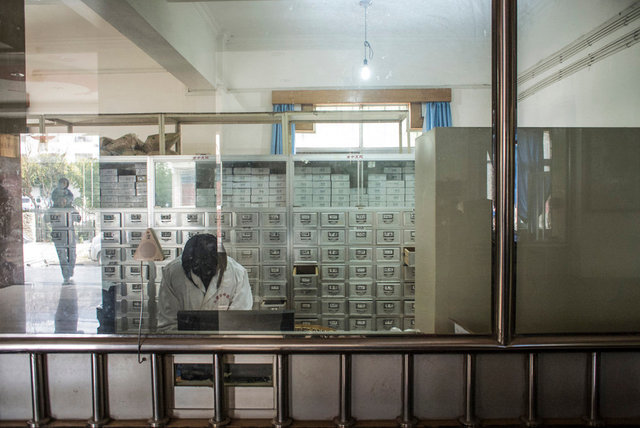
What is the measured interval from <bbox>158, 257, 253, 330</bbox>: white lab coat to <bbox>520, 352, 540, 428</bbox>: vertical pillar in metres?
0.84

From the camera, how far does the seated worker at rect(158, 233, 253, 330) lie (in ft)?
3.28

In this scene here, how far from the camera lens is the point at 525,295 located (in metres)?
0.92

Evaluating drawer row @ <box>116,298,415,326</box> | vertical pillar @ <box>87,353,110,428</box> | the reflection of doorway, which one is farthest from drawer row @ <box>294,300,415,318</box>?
the reflection of doorway

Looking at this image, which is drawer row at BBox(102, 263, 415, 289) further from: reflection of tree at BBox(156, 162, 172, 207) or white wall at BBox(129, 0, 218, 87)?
white wall at BBox(129, 0, 218, 87)

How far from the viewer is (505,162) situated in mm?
816

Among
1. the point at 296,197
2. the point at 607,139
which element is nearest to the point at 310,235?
the point at 296,197

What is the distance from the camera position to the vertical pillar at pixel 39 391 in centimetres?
83

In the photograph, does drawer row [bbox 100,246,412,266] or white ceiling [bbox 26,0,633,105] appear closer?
white ceiling [bbox 26,0,633,105]

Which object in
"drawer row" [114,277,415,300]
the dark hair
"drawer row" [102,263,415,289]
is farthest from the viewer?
"drawer row" [102,263,415,289]

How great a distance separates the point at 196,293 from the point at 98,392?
1.15 ft

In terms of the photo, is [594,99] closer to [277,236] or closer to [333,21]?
[333,21]

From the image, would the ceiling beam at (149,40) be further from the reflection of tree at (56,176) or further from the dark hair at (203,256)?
the dark hair at (203,256)

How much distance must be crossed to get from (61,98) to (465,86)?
4.39 ft

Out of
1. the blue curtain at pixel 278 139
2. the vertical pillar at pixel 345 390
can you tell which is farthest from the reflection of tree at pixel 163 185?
the vertical pillar at pixel 345 390
